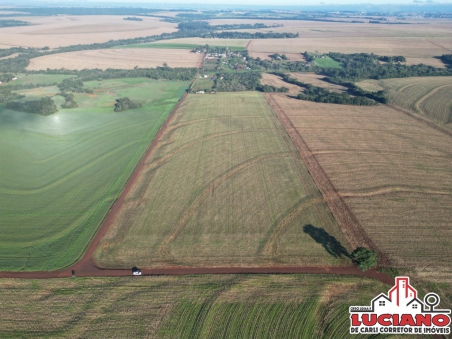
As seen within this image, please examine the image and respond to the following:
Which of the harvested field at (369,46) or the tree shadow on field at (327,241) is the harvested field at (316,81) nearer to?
the harvested field at (369,46)

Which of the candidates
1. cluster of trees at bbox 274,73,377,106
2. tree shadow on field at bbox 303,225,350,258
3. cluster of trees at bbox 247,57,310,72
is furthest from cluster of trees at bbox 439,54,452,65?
tree shadow on field at bbox 303,225,350,258

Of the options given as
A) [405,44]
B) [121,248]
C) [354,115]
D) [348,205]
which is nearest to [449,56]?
[405,44]

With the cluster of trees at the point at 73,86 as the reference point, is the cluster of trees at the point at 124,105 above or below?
below

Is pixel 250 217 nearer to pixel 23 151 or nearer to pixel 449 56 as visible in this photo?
pixel 23 151

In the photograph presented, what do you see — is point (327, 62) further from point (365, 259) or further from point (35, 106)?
point (365, 259)

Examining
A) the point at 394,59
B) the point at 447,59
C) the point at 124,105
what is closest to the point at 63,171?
the point at 124,105

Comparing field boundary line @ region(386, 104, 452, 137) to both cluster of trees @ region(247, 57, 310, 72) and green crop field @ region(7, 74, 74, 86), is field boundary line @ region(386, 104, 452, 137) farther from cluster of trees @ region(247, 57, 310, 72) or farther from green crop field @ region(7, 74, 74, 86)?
green crop field @ region(7, 74, 74, 86)

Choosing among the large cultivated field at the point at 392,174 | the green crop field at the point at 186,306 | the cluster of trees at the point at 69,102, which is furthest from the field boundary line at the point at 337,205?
the cluster of trees at the point at 69,102
